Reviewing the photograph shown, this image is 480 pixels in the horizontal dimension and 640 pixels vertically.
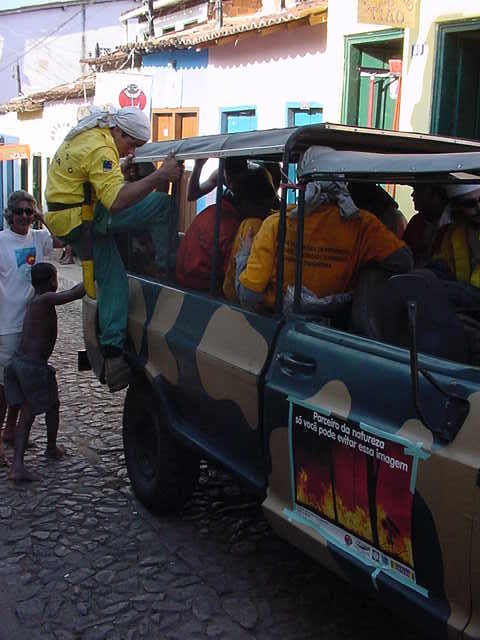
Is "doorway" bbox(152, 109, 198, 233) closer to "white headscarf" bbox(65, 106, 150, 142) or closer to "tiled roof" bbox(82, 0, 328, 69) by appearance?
"tiled roof" bbox(82, 0, 328, 69)

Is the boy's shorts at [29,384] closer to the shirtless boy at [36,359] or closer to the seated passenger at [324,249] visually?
the shirtless boy at [36,359]

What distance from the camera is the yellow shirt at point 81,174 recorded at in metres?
4.09

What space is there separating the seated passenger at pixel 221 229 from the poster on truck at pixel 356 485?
1.08m

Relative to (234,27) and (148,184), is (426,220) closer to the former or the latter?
(148,184)

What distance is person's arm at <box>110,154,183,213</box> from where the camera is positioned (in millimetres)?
3926

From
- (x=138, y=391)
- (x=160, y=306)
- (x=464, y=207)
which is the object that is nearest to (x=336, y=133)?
(x=464, y=207)

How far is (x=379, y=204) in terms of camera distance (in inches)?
167

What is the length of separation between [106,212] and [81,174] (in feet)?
0.79

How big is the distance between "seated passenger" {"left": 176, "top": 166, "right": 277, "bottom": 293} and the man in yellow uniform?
1.12 feet

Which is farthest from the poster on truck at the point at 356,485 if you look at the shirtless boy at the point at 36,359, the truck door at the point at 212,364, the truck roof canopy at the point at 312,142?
the shirtless boy at the point at 36,359

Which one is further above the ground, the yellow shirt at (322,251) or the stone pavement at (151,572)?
the yellow shirt at (322,251)

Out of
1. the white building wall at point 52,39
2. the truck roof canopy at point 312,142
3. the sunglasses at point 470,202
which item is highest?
the white building wall at point 52,39

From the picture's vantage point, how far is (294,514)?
9.64ft

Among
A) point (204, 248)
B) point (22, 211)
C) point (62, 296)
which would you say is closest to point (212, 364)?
point (204, 248)
